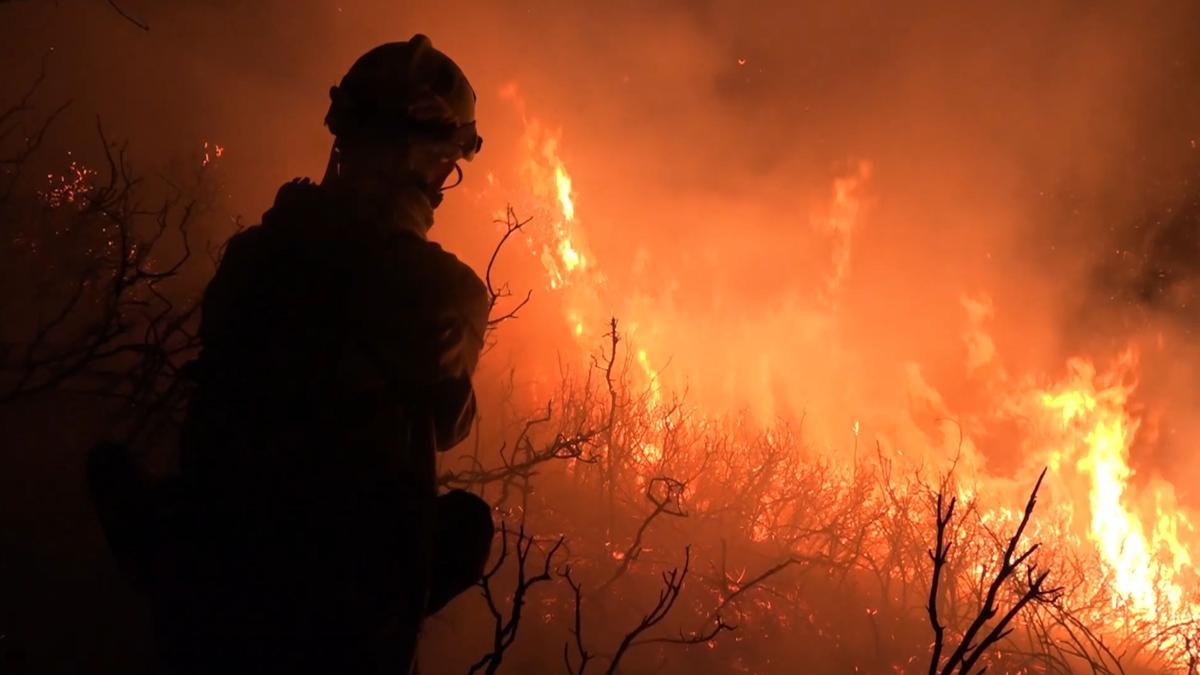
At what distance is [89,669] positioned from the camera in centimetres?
759

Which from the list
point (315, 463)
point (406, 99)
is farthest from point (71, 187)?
point (315, 463)

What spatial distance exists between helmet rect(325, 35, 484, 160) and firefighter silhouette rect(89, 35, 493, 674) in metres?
0.24

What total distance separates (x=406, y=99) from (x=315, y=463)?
3.04 ft

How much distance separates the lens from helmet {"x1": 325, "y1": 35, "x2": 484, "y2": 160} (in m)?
1.84

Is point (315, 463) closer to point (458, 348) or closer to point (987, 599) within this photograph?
point (458, 348)

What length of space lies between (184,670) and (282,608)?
0.77 feet

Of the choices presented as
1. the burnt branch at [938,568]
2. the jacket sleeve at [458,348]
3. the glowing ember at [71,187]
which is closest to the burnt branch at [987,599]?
the burnt branch at [938,568]

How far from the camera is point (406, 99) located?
1.83m

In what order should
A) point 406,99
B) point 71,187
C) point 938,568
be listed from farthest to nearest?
point 71,187 → point 938,568 → point 406,99

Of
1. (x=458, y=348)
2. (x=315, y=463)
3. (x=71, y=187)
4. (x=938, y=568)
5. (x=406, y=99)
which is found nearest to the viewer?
(x=315, y=463)

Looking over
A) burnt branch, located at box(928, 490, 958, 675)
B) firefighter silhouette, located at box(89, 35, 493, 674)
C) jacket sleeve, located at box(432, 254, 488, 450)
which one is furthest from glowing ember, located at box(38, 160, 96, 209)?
Answer: burnt branch, located at box(928, 490, 958, 675)

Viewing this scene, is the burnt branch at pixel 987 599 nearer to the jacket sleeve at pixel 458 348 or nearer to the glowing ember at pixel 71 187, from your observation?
the jacket sleeve at pixel 458 348

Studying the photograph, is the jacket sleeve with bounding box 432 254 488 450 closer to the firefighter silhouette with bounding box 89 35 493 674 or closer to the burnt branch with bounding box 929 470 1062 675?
the firefighter silhouette with bounding box 89 35 493 674

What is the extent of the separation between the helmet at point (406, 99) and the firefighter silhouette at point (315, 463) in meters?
0.24
